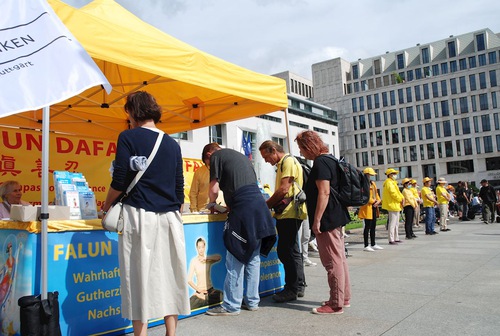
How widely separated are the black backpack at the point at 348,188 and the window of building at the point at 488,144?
258 ft

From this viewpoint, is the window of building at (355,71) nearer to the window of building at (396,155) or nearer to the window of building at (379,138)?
the window of building at (379,138)

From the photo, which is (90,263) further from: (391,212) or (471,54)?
(471,54)

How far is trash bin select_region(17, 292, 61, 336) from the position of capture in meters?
2.76

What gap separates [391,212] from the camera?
10453 mm

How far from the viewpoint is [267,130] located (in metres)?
47.7

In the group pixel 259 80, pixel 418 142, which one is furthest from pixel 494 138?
pixel 259 80

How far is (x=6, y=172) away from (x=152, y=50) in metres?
3.71

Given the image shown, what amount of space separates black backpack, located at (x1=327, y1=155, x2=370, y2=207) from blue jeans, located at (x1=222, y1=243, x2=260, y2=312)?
3.22 ft

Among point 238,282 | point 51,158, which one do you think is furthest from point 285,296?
point 51,158

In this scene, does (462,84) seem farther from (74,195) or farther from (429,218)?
(74,195)

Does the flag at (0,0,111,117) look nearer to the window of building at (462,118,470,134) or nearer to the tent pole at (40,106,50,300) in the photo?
the tent pole at (40,106,50,300)

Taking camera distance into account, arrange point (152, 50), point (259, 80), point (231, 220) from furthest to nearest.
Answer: point (259, 80)
point (152, 50)
point (231, 220)

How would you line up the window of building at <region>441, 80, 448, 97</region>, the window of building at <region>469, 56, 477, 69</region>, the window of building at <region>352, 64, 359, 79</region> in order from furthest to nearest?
the window of building at <region>352, 64, 359, 79</region> < the window of building at <region>441, 80, 448, 97</region> < the window of building at <region>469, 56, 477, 69</region>

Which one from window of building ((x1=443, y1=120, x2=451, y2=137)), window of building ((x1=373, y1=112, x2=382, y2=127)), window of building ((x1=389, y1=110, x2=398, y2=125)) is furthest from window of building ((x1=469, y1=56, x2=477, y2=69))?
window of building ((x1=373, y1=112, x2=382, y2=127))
